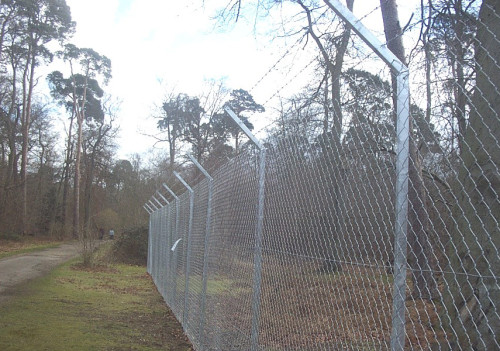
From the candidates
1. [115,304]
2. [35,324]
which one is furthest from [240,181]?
[115,304]

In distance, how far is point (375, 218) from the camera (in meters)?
1.83

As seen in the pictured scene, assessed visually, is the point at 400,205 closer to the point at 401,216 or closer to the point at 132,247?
the point at 401,216

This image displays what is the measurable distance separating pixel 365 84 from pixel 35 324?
6.30 m

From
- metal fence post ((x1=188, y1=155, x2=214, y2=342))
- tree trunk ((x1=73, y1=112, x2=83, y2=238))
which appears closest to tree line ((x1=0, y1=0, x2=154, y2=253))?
tree trunk ((x1=73, y1=112, x2=83, y2=238))

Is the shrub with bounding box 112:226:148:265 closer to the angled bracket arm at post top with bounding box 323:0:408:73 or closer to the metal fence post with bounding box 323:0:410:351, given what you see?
the angled bracket arm at post top with bounding box 323:0:408:73

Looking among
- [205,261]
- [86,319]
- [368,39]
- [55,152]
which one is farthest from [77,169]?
[368,39]

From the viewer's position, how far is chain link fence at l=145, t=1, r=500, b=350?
1575 millimetres

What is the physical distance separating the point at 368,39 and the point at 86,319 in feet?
22.6

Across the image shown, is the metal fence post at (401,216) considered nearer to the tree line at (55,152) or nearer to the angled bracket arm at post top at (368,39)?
the angled bracket arm at post top at (368,39)

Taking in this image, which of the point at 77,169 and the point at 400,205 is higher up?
the point at 77,169

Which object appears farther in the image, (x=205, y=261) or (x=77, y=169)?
(x=77, y=169)

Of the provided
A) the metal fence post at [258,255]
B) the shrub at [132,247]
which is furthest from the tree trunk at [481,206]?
the shrub at [132,247]

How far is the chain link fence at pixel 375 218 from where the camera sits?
158 centimetres

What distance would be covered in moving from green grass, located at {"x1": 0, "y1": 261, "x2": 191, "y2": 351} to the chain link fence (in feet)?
8.31
